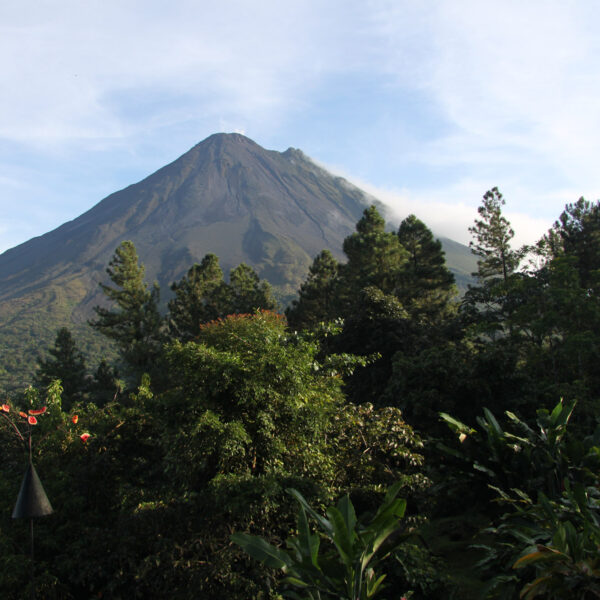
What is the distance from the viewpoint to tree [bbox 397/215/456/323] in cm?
2509

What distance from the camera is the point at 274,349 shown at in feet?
21.1

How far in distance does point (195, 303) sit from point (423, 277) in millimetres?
15339

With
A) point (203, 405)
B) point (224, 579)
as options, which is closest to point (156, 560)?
point (224, 579)

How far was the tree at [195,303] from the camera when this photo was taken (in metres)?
31.2

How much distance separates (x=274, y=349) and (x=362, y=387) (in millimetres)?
10393

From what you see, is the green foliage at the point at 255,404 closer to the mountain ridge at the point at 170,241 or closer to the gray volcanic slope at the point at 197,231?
the mountain ridge at the point at 170,241

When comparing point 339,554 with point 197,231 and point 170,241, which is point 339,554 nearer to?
point 170,241

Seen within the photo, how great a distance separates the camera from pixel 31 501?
5.09 metres

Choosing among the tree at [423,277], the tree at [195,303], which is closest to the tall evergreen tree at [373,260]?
the tree at [423,277]

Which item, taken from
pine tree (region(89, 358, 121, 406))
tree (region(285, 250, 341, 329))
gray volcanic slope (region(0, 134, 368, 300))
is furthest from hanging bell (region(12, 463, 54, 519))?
gray volcanic slope (region(0, 134, 368, 300))

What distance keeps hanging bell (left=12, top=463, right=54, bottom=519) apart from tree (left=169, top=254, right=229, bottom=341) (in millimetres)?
25587

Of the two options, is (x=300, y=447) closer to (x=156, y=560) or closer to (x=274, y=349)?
(x=274, y=349)

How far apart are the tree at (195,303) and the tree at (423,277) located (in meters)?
13.0

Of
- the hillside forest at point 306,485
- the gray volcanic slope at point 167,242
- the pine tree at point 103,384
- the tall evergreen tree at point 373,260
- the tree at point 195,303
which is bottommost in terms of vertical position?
the pine tree at point 103,384
